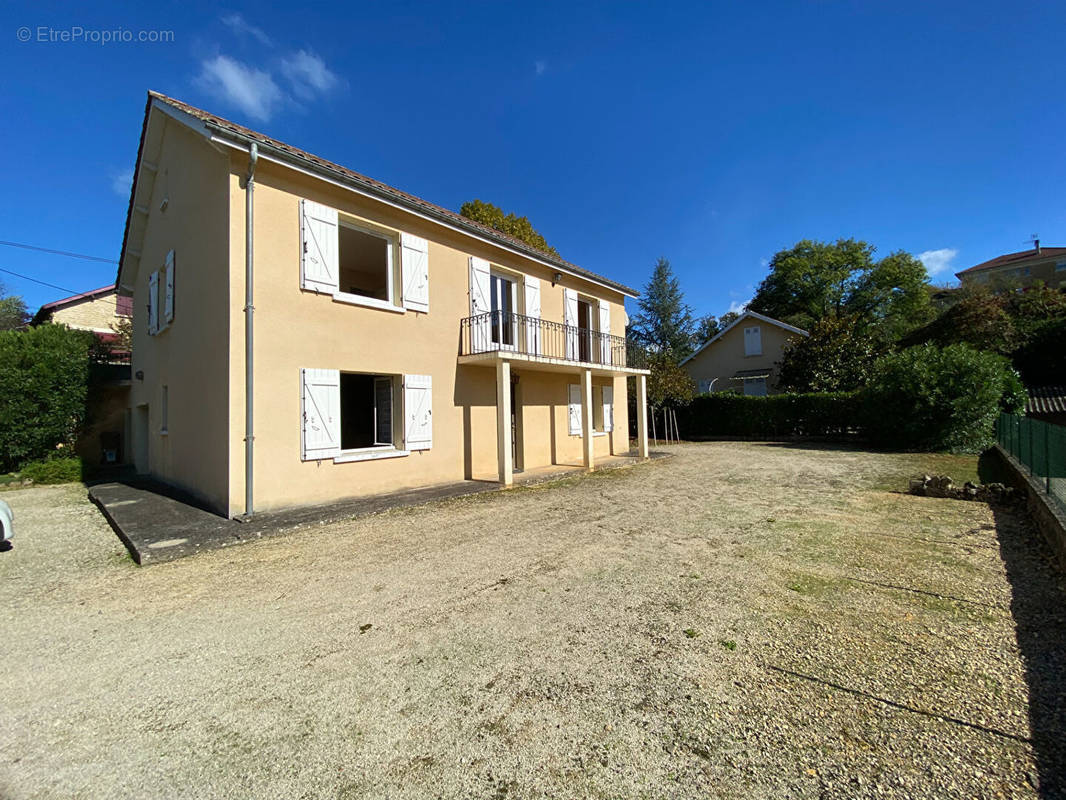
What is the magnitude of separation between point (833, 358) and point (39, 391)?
90.5ft

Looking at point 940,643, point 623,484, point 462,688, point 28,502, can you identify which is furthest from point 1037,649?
point 28,502

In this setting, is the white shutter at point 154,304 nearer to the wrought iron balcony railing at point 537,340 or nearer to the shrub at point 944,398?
the wrought iron balcony railing at point 537,340

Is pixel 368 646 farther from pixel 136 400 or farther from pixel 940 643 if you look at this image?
pixel 136 400

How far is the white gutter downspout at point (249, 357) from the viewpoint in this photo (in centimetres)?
645

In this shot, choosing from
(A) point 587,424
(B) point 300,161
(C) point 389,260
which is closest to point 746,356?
(A) point 587,424

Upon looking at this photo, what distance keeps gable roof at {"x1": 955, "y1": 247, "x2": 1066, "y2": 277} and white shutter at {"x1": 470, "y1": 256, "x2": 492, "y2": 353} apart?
64.7m

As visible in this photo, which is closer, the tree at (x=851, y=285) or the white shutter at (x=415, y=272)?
the white shutter at (x=415, y=272)

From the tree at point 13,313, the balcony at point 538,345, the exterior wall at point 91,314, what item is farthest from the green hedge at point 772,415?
the tree at point 13,313

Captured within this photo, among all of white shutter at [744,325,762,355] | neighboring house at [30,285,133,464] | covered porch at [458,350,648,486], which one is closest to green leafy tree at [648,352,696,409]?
covered porch at [458,350,648,486]

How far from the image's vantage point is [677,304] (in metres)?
36.6

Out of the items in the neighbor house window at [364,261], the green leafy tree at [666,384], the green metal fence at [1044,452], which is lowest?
the green metal fence at [1044,452]

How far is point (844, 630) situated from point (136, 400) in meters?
15.7

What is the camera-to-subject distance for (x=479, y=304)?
9.88 m

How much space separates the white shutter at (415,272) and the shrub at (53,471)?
10.6 m
